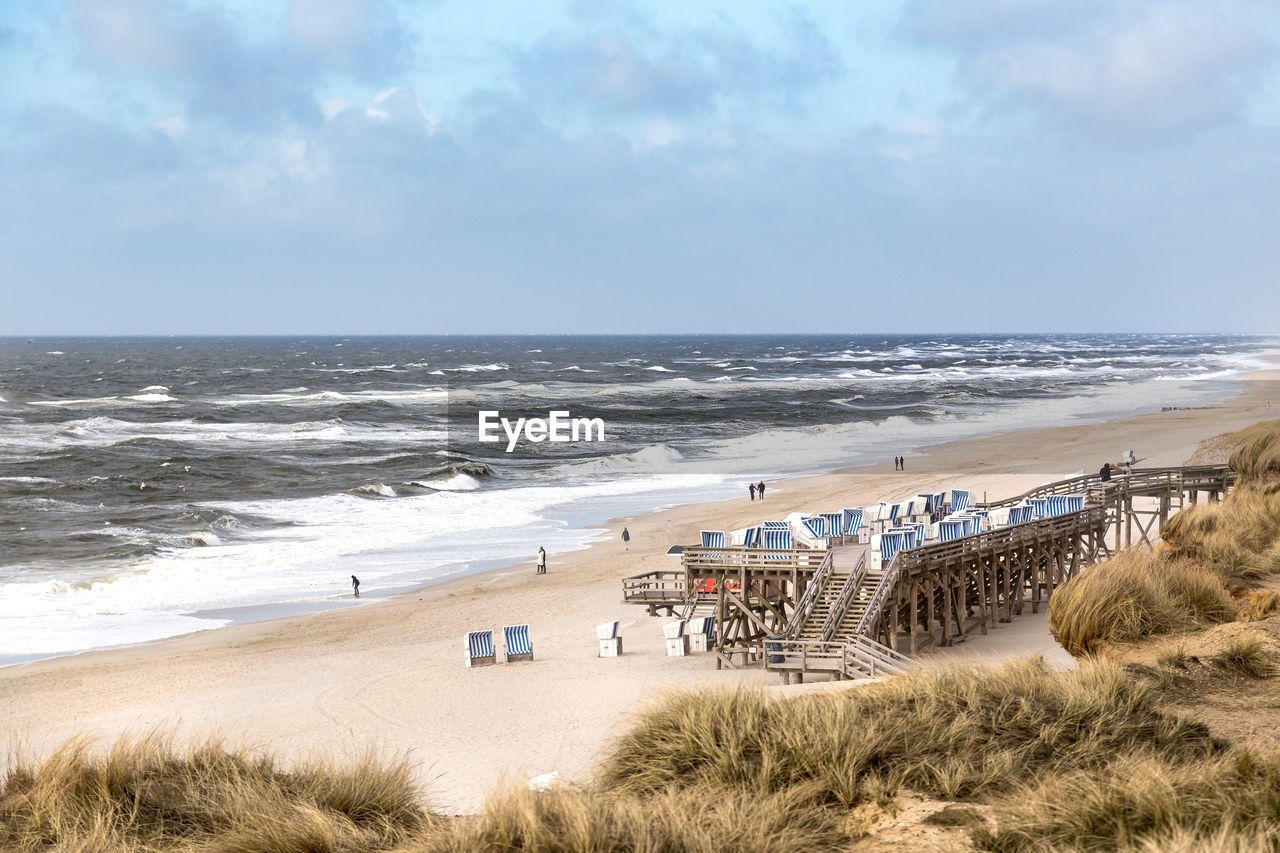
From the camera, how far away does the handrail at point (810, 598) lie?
61.0ft

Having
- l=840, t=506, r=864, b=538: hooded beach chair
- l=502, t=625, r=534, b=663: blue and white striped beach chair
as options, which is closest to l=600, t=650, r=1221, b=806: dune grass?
l=502, t=625, r=534, b=663: blue and white striped beach chair

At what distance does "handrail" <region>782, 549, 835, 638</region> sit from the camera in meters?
18.6

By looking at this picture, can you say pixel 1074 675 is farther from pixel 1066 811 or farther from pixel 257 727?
pixel 257 727

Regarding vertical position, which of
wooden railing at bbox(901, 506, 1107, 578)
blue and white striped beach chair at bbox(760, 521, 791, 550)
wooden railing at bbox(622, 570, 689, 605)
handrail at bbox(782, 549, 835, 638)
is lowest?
wooden railing at bbox(622, 570, 689, 605)

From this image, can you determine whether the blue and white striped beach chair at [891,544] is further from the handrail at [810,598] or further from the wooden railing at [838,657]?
the wooden railing at [838,657]

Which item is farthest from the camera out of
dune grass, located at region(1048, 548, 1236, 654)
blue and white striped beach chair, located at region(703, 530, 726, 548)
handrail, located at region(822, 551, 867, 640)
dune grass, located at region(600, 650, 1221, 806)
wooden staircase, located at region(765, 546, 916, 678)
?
blue and white striped beach chair, located at region(703, 530, 726, 548)

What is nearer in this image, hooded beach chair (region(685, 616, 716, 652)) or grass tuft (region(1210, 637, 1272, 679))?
grass tuft (region(1210, 637, 1272, 679))

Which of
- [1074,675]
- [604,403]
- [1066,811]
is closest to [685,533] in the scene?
[1074,675]

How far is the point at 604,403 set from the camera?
84.6 metres

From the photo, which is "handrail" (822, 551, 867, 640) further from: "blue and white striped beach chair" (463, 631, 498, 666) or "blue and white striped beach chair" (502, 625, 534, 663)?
"blue and white striped beach chair" (463, 631, 498, 666)

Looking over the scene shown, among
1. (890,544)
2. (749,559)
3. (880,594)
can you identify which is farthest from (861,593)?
(749,559)

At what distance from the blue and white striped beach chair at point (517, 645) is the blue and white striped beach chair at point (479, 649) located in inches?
12.7

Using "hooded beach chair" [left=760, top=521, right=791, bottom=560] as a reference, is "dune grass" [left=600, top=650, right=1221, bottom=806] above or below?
above

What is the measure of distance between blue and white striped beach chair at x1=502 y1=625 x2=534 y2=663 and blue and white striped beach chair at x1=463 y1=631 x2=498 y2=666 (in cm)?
32
